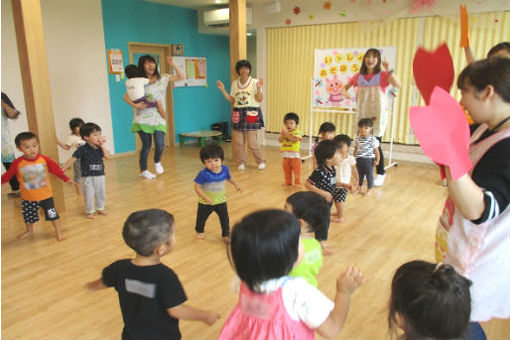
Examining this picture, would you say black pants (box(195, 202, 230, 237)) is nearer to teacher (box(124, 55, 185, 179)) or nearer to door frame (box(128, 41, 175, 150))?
teacher (box(124, 55, 185, 179))

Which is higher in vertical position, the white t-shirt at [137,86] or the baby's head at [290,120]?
the white t-shirt at [137,86]

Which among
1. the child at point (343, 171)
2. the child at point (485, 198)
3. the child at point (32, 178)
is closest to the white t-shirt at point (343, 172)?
the child at point (343, 171)

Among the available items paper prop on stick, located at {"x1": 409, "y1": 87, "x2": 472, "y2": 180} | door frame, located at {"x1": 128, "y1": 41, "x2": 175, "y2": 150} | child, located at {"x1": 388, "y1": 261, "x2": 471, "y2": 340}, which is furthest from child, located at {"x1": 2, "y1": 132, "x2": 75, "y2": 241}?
door frame, located at {"x1": 128, "y1": 41, "x2": 175, "y2": 150}

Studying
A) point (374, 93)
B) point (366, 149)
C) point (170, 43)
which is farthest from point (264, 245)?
point (170, 43)

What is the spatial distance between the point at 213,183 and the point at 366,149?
6.78ft

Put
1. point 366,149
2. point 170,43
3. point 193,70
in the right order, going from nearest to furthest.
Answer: point 366,149 → point 170,43 → point 193,70

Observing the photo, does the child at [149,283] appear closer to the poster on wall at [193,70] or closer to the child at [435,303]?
the child at [435,303]

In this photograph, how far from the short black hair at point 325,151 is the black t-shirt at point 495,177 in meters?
1.79

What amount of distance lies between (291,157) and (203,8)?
14.3 ft

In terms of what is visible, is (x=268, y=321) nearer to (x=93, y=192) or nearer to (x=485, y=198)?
(x=485, y=198)

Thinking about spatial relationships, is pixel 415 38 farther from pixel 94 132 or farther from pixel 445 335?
pixel 445 335

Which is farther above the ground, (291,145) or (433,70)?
(433,70)

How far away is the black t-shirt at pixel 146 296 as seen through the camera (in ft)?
4.43

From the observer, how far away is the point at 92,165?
3.68 metres
